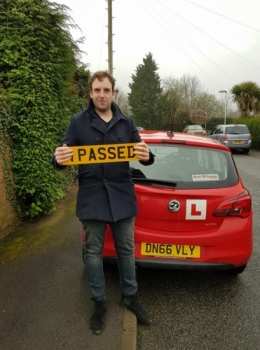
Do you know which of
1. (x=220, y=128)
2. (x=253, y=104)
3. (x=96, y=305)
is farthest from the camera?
(x=253, y=104)

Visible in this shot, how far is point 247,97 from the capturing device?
25.3 metres

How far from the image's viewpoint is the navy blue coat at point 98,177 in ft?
7.58

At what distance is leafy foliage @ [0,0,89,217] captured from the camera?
14.3ft

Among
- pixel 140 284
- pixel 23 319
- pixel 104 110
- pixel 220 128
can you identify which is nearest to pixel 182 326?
pixel 140 284

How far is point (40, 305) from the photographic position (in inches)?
107

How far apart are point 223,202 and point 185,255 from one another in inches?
23.0

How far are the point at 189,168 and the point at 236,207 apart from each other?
58 centimetres

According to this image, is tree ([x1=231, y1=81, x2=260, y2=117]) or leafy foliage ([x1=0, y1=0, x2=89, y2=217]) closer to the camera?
leafy foliage ([x1=0, y1=0, x2=89, y2=217])

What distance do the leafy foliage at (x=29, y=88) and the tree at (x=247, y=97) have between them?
23.4 meters

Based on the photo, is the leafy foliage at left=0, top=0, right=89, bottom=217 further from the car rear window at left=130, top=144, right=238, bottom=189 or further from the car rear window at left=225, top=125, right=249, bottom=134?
the car rear window at left=225, top=125, right=249, bottom=134

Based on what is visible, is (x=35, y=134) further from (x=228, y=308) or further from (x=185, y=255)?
(x=228, y=308)

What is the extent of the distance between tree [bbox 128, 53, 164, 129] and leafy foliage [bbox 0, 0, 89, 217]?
45854 millimetres

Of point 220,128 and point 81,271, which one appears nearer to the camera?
point 81,271

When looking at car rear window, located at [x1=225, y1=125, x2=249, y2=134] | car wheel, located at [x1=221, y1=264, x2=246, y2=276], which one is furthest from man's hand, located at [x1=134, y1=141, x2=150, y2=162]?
car rear window, located at [x1=225, y1=125, x2=249, y2=134]
